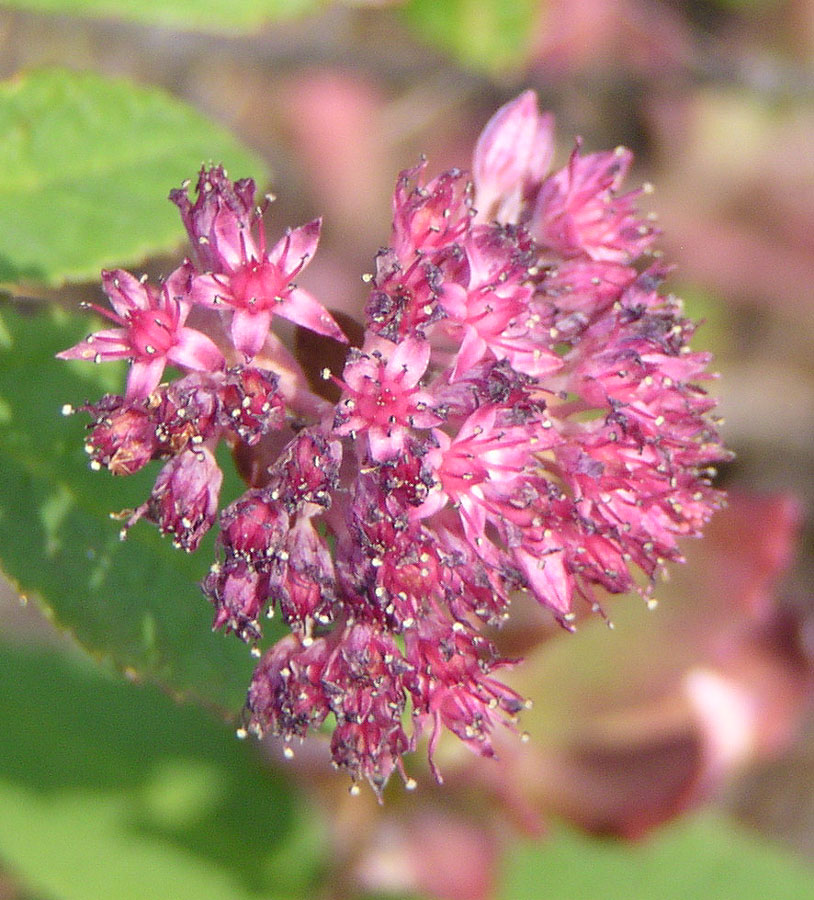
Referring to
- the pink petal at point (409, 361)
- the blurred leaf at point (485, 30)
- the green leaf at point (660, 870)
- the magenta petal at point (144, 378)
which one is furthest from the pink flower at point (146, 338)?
the green leaf at point (660, 870)

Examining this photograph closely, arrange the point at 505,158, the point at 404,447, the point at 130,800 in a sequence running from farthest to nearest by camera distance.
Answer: the point at 130,800
the point at 505,158
the point at 404,447

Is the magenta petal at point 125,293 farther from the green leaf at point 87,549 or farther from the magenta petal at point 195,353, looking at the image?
the green leaf at point 87,549

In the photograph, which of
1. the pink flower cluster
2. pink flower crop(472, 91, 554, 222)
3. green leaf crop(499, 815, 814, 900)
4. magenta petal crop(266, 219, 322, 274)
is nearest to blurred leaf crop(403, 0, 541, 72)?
pink flower crop(472, 91, 554, 222)

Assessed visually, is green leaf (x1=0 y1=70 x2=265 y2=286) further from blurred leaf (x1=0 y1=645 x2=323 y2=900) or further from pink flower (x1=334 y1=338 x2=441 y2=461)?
blurred leaf (x1=0 y1=645 x2=323 y2=900)

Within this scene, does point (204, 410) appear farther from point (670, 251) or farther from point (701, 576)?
point (670, 251)

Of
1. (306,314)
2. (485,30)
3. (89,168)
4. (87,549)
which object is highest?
(485,30)

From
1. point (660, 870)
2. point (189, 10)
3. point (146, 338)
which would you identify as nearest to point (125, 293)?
point (146, 338)

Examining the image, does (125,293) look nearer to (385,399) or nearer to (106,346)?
(106,346)
